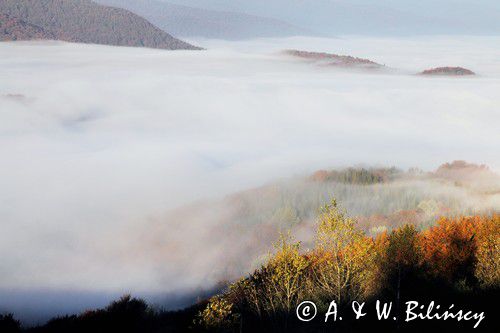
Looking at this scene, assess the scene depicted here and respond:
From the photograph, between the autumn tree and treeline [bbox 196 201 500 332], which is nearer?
the autumn tree

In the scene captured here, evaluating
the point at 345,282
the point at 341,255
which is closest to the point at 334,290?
the point at 345,282

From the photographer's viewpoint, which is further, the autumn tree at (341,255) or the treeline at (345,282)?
the treeline at (345,282)

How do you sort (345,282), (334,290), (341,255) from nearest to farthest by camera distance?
(345,282) → (334,290) → (341,255)

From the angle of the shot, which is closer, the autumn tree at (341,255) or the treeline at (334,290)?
the autumn tree at (341,255)

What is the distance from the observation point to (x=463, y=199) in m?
146

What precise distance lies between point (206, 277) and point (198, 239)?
3812cm

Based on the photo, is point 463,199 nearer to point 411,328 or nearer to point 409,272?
point 409,272

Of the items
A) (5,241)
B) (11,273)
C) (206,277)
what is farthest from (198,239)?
(5,241)

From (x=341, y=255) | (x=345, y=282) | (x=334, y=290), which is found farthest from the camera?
(x=341, y=255)

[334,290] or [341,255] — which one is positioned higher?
[341,255]

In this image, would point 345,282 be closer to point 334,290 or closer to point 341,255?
point 334,290

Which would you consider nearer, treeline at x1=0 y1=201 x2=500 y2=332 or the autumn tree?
the autumn tree

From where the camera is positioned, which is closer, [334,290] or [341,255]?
[334,290]

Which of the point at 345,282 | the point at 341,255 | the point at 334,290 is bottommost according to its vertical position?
the point at 334,290
